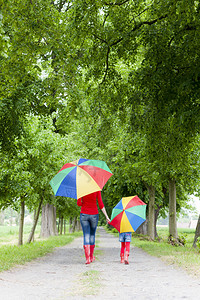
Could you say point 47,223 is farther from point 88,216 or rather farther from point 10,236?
point 10,236

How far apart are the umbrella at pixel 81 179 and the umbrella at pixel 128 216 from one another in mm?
1207

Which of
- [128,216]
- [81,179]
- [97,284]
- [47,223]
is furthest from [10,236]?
[97,284]

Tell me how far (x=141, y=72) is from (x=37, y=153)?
22.8 ft

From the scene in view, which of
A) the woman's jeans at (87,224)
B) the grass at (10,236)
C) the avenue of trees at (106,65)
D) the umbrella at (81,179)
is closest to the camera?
the umbrella at (81,179)

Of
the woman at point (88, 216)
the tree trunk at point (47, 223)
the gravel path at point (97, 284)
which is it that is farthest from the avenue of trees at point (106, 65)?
the tree trunk at point (47, 223)

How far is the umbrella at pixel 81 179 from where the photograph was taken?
312 inches

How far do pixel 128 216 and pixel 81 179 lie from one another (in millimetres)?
1758

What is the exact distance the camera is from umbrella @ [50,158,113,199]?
791 centimetres

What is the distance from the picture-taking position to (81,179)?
8.07m

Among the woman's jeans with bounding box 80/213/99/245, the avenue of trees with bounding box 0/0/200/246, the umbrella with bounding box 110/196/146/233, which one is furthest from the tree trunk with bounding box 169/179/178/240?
the woman's jeans with bounding box 80/213/99/245

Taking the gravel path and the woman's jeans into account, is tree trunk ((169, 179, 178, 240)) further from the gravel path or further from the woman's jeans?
the gravel path

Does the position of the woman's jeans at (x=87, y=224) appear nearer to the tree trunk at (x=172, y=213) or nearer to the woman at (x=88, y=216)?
the woman at (x=88, y=216)

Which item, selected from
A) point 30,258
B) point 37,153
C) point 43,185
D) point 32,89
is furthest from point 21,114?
point 43,185

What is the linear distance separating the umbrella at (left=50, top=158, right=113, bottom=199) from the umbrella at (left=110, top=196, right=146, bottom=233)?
121 cm
